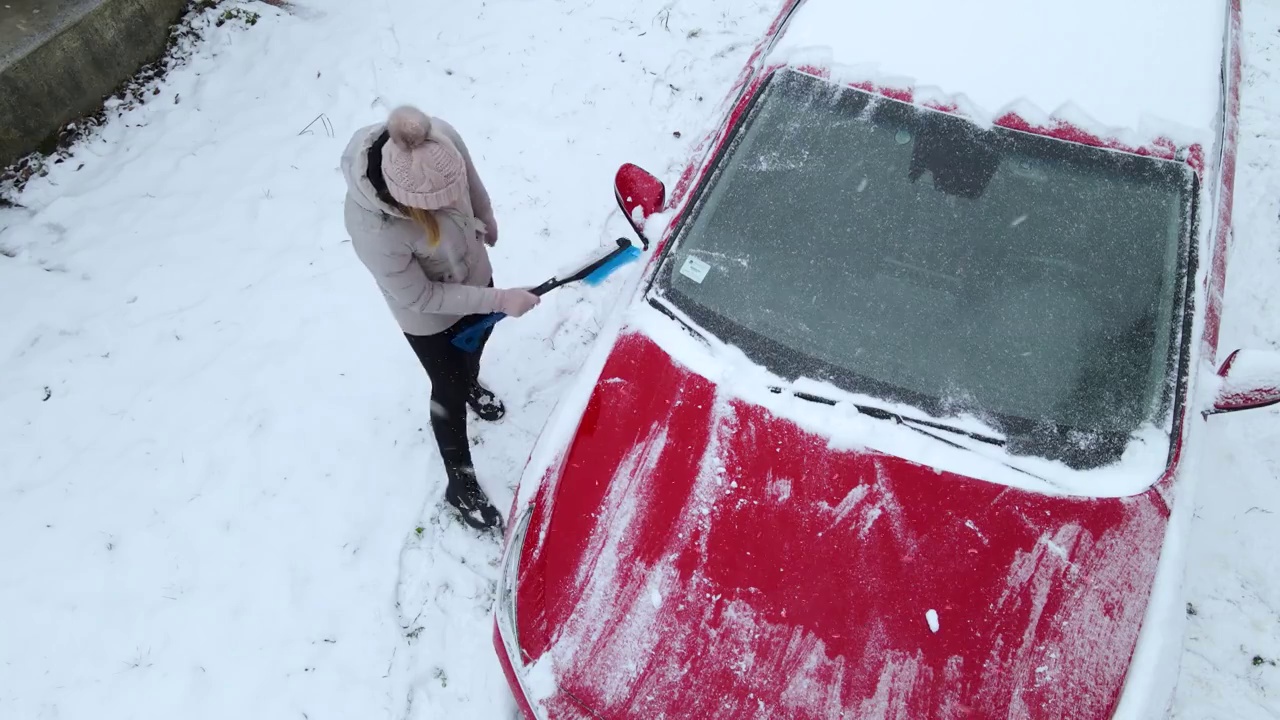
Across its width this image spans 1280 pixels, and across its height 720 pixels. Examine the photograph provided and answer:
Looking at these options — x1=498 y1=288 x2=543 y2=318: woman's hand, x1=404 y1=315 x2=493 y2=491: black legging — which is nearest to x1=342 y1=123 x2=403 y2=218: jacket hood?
x1=498 y1=288 x2=543 y2=318: woman's hand

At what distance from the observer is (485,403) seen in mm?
3182

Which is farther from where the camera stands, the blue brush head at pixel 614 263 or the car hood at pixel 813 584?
the blue brush head at pixel 614 263

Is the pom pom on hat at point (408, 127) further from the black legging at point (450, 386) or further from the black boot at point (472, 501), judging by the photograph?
the black boot at point (472, 501)

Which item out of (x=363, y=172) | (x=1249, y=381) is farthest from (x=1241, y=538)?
(x=363, y=172)

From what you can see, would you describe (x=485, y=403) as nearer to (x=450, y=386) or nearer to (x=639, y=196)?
(x=450, y=386)

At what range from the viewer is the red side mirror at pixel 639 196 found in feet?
8.36

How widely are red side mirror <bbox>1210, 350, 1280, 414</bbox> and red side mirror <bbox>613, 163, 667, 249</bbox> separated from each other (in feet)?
5.81

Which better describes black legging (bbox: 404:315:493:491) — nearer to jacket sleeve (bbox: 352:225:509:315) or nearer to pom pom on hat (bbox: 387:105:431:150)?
jacket sleeve (bbox: 352:225:509:315)

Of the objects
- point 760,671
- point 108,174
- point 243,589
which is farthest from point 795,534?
point 108,174

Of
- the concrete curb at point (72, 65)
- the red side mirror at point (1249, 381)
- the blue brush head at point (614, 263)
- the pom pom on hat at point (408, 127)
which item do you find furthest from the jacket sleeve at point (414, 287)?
the concrete curb at point (72, 65)

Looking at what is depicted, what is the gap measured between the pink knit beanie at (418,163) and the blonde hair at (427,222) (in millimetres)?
80

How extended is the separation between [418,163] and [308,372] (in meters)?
2.01

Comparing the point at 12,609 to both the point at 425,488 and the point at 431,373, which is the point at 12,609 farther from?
the point at 431,373

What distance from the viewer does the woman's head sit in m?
1.79
